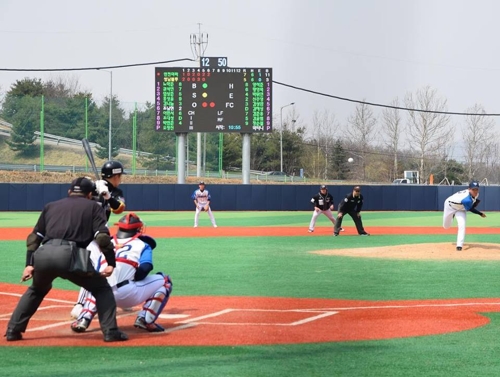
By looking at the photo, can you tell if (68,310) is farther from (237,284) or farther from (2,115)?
(2,115)

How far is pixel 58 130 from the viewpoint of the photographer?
42.6 m

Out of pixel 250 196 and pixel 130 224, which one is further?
pixel 250 196

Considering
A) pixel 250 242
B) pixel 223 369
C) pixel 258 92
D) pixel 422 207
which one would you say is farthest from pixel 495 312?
pixel 422 207

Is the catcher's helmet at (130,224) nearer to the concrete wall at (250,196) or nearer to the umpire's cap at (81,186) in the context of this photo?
the umpire's cap at (81,186)

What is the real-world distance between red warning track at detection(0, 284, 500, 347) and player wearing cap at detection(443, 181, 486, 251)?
667 cm

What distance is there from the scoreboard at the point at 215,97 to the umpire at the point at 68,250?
90.8 feet

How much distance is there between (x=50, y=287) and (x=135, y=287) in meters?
0.87

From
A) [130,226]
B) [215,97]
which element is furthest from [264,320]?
[215,97]

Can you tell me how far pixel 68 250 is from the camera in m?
7.23

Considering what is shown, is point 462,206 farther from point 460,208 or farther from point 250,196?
point 250,196

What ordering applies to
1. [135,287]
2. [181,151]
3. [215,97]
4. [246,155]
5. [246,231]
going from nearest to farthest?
[135,287]
[246,231]
[215,97]
[181,151]
[246,155]

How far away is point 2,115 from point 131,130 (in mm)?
6632

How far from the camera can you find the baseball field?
21.7 ft

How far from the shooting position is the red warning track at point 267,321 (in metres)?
7.83
